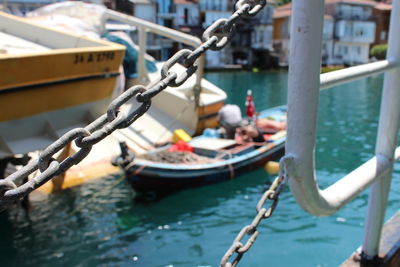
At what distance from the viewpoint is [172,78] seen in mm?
1367

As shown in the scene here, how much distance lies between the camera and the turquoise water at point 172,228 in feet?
17.1

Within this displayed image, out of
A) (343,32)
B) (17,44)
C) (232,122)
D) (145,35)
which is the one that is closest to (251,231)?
(17,44)

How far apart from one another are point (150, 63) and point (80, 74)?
5889mm

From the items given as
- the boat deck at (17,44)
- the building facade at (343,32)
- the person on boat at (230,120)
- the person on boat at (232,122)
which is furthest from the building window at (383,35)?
the boat deck at (17,44)

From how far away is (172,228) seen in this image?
611 cm

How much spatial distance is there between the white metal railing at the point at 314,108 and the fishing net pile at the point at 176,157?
5796 mm

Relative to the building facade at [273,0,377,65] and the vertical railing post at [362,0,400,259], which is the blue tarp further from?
the building facade at [273,0,377,65]

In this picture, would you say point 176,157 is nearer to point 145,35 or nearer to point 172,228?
point 172,228

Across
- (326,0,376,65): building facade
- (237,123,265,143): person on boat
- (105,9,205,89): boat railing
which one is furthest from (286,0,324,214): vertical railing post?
(326,0,376,65): building facade

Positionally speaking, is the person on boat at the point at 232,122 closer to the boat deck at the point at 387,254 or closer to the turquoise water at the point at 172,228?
the turquoise water at the point at 172,228

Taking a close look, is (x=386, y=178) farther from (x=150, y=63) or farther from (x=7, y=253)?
(x=150, y=63)

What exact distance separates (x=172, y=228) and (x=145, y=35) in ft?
16.6

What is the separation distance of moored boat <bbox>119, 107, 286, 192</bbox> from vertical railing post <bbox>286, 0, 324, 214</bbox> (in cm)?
584

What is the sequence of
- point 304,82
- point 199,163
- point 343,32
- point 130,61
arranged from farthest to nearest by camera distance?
point 343,32
point 130,61
point 199,163
point 304,82
